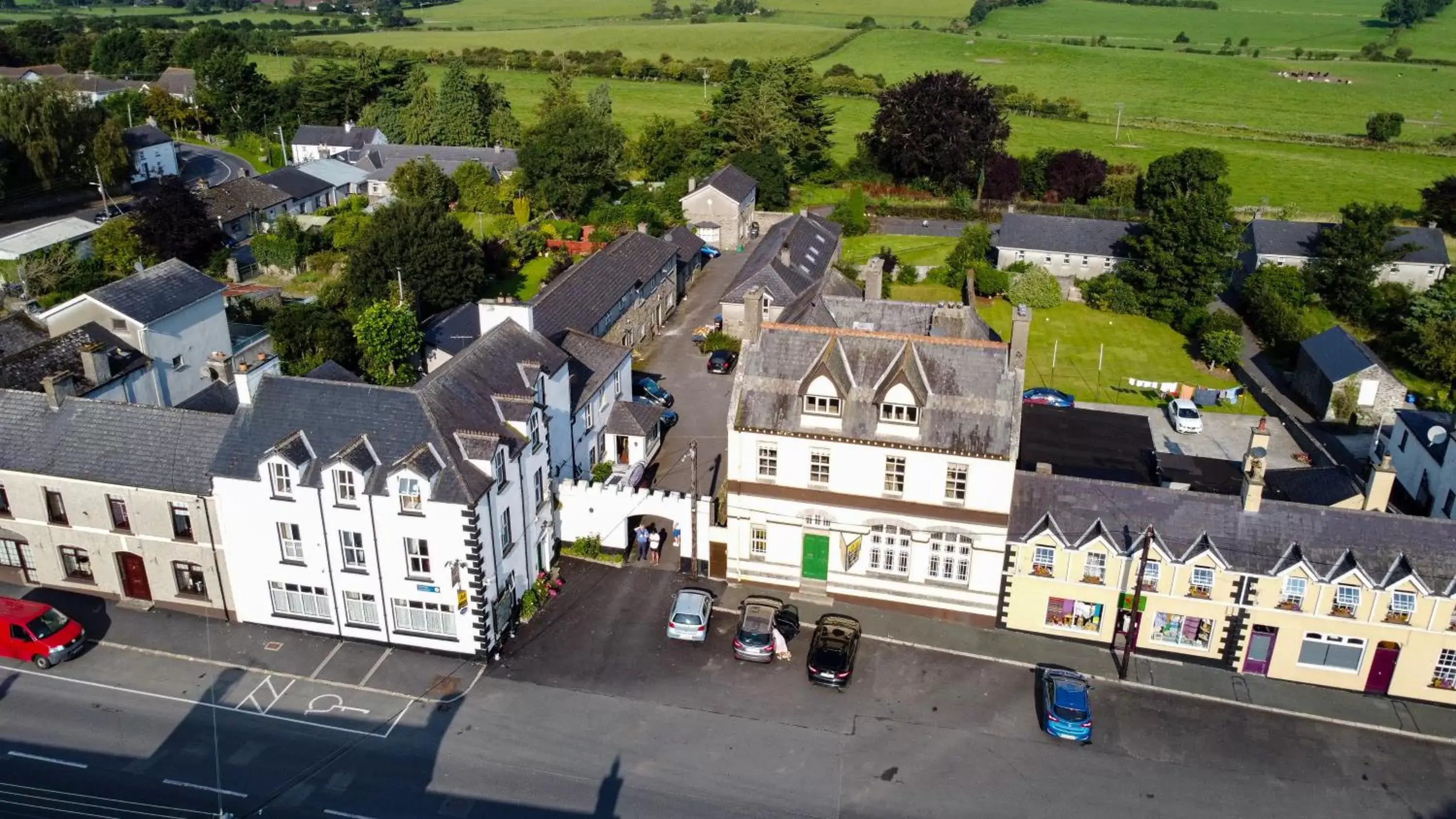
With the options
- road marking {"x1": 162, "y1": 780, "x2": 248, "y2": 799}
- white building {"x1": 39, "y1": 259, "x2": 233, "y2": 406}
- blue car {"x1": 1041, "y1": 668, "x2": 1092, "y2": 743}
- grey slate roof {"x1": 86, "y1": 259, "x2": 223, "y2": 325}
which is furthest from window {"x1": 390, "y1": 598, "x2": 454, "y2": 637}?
grey slate roof {"x1": 86, "y1": 259, "x2": 223, "y2": 325}

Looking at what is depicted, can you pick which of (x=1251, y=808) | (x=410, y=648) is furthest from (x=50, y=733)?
(x=1251, y=808)

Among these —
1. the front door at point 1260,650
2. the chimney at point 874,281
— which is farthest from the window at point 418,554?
the front door at point 1260,650

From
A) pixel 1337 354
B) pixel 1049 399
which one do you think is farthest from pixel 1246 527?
pixel 1337 354

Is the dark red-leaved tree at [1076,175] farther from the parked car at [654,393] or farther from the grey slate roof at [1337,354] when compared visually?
the parked car at [654,393]

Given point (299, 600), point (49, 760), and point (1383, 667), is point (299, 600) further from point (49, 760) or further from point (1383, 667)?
point (1383, 667)

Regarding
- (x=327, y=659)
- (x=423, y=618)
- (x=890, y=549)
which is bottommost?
(x=327, y=659)
